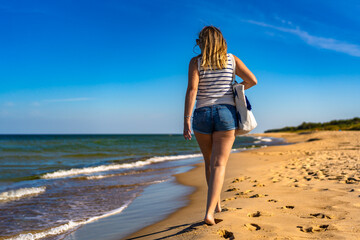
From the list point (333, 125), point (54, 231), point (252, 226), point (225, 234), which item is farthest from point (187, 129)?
point (333, 125)

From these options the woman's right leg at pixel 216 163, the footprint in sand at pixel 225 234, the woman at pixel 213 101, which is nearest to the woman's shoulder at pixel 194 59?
the woman at pixel 213 101

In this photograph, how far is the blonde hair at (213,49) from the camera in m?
2.76

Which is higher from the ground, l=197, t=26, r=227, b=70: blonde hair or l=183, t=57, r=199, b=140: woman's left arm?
l=197, t=26, r=227, b=70: blonde hair

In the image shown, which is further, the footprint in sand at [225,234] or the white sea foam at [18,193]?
the white sea foam at [18,193]

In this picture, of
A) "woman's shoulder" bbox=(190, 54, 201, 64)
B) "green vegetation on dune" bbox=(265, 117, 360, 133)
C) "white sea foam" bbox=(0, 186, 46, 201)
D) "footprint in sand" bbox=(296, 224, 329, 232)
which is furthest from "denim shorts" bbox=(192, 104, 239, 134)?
"green vegetation on dune" bbox=(265, 117, 360, 133)

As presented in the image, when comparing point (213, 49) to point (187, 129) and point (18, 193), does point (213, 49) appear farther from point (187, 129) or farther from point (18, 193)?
point (18, 193)

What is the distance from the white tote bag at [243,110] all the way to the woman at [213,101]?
47 millimetres

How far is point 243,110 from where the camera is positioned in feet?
9.21

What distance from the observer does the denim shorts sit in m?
2.76

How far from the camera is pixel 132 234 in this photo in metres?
3.67

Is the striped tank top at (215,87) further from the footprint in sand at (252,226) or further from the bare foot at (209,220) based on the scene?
the footprint in sand at (252,226)

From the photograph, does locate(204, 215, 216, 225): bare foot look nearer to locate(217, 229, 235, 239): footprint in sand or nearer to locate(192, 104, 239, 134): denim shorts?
locate(217, 229, 235, 239): footprint in sand

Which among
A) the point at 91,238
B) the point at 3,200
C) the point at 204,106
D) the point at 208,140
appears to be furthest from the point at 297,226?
the point at 3,200

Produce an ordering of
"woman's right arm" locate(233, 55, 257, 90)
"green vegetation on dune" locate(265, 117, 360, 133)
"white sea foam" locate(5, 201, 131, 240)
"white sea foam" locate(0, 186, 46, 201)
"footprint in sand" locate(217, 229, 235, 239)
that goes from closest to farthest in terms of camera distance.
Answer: "footprint in sand" locate(217, 229, 235, 239) → "woman's right arm" locate(233, 55, 257, 90) → "white sea foam" locate(5, 201, 131, 240) → "white sea foam" locate(0, 186, 46, 201) → "green vegetation on dune" locate(265, 117, 360, 133)
